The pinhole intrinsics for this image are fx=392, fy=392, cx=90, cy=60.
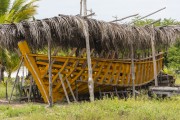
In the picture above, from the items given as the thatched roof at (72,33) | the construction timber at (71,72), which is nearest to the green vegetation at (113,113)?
the thatched roof at (72,33)

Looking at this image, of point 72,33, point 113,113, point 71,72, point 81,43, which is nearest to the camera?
point 113,113

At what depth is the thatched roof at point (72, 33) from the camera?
12.1 metres

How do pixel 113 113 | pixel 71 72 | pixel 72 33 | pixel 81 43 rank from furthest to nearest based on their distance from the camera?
pixel 81 43 → pixel 71 72 → pixel 72 33 → pixel 113 113

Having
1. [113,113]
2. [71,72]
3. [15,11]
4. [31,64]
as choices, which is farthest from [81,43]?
[15,11]

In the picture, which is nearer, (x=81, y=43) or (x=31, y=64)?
(x=31, y=64)

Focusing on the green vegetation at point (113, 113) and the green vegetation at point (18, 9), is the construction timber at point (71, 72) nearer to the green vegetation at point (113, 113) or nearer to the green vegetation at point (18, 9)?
the green vegetation at point (113, 113)

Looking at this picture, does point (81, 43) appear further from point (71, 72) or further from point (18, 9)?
point (18, 9)

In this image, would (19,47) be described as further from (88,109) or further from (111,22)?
(88,109)

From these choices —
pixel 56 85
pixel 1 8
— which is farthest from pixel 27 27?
pixel 1 8

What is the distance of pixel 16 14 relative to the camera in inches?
877

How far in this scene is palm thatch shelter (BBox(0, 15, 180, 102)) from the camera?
12211mm

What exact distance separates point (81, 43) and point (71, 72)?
180 cm

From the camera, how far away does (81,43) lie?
14.8 m

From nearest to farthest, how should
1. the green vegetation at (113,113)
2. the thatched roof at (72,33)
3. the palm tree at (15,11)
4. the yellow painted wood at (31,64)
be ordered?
the green vegetation at (113,113), the thatched roof at (72,33), the yellow painted wood at (31,64), the palm tree at (15,11)
